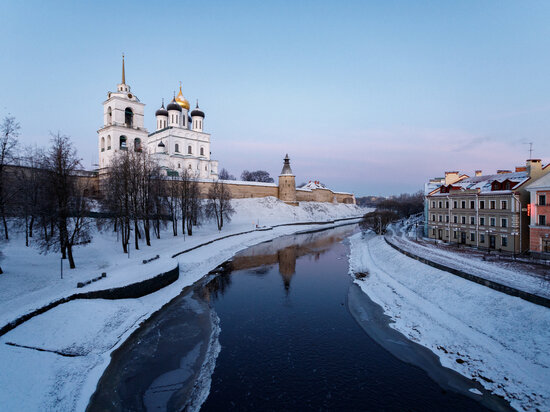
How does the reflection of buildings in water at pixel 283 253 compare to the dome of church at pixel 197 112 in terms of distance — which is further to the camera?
the dome of church at pixel 197 112

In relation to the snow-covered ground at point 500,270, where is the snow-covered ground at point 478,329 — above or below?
below

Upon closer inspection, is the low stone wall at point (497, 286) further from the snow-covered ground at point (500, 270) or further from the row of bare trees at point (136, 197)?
the row of bare trees at point (136, 197)

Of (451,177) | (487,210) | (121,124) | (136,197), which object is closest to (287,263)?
(136,197)

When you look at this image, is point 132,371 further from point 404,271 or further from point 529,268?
point 529,268

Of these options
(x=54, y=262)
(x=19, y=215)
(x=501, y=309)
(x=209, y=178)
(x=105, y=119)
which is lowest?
(x=501, y=309)

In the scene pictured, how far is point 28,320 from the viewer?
9.29m

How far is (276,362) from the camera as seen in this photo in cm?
921

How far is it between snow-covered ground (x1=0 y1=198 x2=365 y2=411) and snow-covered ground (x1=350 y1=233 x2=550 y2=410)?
1019 centimetres

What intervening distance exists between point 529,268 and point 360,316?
9.25m

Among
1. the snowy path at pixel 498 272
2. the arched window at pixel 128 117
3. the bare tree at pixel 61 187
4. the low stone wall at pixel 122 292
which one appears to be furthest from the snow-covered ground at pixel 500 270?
the arched window at pixel 128 117

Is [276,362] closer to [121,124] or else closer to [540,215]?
[540,215]

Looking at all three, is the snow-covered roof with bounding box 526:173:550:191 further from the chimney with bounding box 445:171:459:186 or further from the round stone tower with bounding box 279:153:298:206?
the round stone tower with bounding box 279:153:298:206

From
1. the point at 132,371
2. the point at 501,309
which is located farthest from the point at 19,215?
the point at 501,309

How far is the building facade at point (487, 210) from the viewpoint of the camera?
65.0 ft
